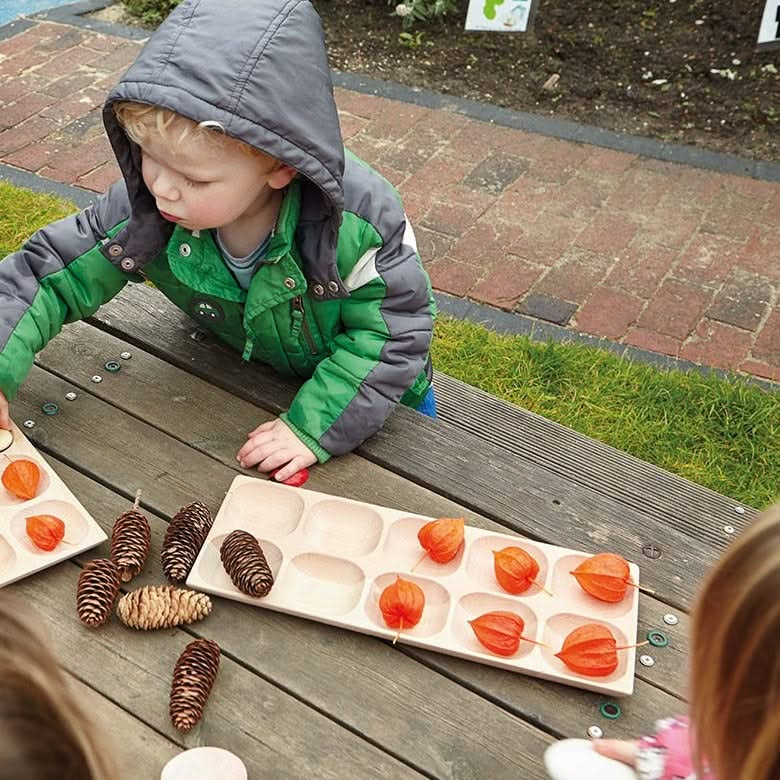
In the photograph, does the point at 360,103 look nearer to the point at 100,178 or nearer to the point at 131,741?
the point at 100,178

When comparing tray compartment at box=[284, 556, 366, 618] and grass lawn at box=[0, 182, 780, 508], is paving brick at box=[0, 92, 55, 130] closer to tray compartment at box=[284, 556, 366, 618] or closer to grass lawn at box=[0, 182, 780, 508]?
grass lawn at box=[0, 182, 780, 508]

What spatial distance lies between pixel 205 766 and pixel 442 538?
1.73 feet

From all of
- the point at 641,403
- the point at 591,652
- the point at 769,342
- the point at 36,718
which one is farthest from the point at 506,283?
the point at 36,718

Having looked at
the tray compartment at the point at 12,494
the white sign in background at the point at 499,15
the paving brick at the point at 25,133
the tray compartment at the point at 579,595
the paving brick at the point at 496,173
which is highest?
the tray compartment at the point at 12,494

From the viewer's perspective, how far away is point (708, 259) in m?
3.90

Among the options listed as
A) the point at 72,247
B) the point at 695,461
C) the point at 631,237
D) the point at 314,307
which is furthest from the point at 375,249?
the point at 631,237

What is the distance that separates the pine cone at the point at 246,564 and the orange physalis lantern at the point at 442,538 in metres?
0.26

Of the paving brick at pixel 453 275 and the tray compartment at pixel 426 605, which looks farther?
the paving brick at pixel 453 275

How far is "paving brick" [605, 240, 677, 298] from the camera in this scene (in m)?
3.78

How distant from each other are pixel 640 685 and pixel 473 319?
7.20ft

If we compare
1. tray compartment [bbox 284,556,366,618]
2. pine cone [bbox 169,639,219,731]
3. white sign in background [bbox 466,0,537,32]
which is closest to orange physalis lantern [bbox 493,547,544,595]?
tray compartment [bbox 284,556,366,618]

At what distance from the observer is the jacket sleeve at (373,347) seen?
200 cm

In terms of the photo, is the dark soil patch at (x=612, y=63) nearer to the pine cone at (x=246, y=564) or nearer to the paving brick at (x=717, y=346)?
the paving brick at (x=717, y=346)

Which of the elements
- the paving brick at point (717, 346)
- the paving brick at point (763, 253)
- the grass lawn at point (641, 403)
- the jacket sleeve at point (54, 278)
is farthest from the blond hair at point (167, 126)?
the paving brick at point (763, 253)
